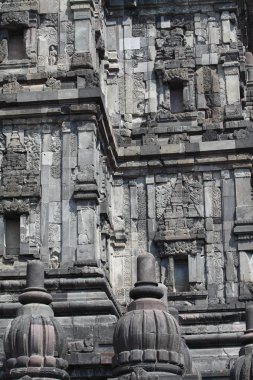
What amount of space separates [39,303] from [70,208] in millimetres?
7542

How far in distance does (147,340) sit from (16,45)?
13106 mm

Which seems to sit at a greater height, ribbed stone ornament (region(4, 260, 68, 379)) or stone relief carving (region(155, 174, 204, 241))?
stone relief carving (region(155, 174, 204, 241))

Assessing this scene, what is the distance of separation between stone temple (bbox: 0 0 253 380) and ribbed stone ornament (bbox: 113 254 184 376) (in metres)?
5.05

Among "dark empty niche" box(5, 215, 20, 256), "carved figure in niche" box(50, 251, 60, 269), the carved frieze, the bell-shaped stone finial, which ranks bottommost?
the bell-shaped stone finial

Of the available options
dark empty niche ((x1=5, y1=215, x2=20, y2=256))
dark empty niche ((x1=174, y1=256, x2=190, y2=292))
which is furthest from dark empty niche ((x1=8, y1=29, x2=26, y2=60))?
dark empty niche ((x1=174, y1=256, x2=190, y2=292))

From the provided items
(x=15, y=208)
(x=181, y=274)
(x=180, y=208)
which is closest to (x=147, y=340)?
(x=15, y=208)

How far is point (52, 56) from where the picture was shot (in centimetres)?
2852

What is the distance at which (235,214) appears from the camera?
28984 millimetres

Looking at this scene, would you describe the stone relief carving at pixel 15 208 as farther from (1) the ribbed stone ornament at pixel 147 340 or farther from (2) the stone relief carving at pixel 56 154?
(1) the ribbed stone ornament at pixel 147 340

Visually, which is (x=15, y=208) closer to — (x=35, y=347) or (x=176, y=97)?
(x=176, y=97)

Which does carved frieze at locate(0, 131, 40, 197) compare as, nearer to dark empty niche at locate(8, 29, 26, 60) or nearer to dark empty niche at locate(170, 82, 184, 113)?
dark empty niche at locate(8, 29, 26, 60)

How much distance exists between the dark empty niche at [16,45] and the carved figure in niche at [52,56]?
0.76 m

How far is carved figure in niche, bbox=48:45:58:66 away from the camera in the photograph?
28.4 metres

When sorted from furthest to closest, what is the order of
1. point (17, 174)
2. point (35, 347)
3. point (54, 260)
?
1. point (17, 174)
2. point (54, 260)
3. point (35, 347)
